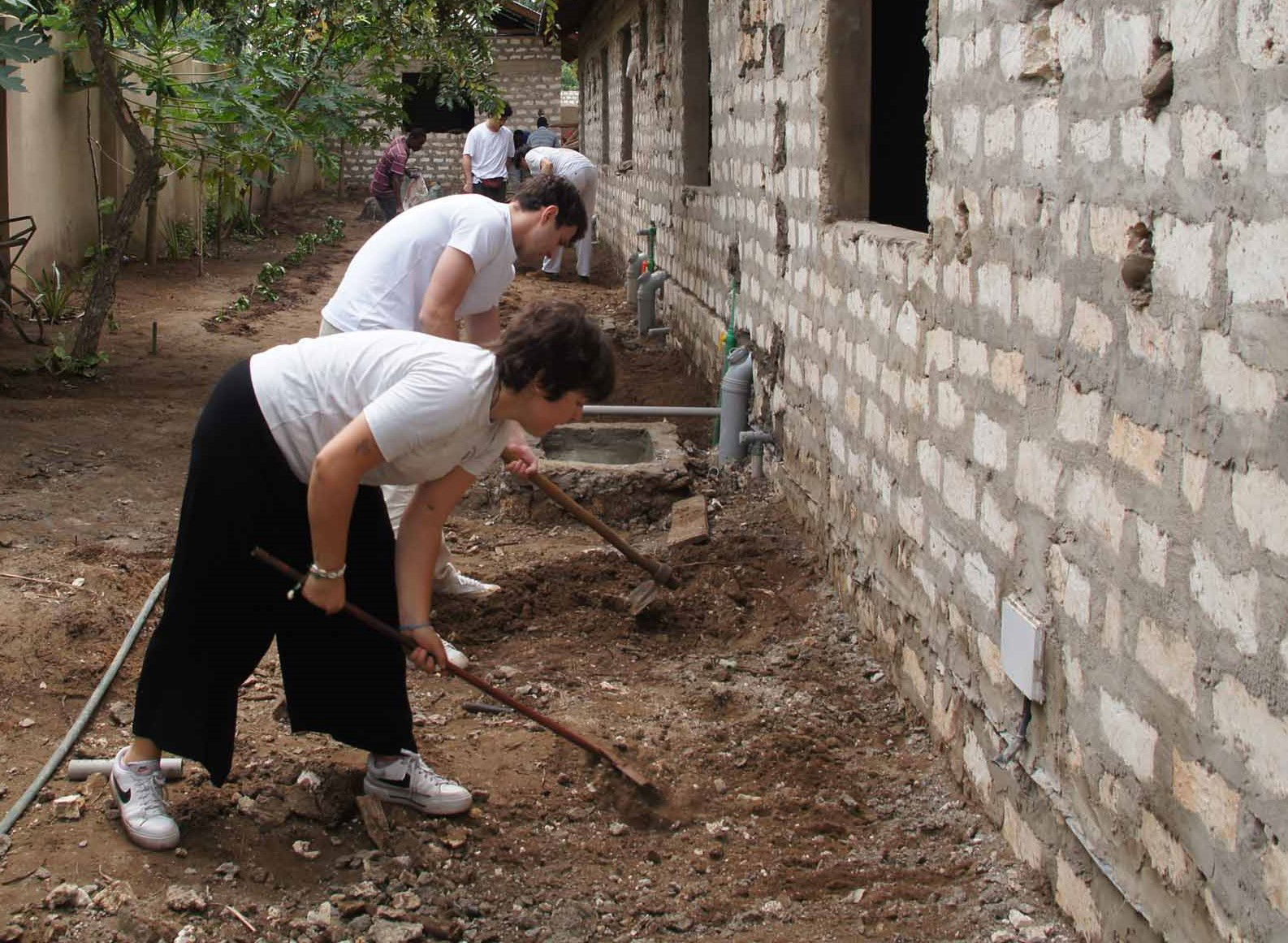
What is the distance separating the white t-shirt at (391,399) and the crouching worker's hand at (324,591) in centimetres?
23

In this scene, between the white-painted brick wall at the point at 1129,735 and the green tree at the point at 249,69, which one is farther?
the green tree at the point at 249,69

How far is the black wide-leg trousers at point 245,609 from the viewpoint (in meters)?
2.79

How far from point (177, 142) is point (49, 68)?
134 centimetres

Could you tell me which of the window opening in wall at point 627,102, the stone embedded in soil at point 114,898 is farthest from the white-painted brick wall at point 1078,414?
the window opening in wall at point 627,102

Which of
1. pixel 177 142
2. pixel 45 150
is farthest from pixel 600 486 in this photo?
pixel 177 142

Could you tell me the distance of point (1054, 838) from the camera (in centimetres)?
276

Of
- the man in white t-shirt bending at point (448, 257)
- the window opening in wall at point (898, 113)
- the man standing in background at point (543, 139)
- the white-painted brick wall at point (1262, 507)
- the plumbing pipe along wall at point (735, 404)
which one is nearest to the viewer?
the white-painted brick wall at point (1262, 507)

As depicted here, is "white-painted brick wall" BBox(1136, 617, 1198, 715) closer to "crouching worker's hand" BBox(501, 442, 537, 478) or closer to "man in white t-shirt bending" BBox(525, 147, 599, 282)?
"crouching worker's hand" BBox(501, 442, 537, 478)

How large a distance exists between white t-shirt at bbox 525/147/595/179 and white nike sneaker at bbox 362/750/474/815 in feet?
19.5

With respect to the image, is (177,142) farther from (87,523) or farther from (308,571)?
(308,571)

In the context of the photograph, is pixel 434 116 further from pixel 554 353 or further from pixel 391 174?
pixel 554 353

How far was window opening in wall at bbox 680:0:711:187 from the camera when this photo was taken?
888 cm

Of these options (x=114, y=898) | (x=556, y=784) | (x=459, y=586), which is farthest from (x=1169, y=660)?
(x=459, y=586)

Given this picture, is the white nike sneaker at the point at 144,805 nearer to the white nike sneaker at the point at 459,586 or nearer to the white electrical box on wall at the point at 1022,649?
the white nike sneaker at the point at 459,586
